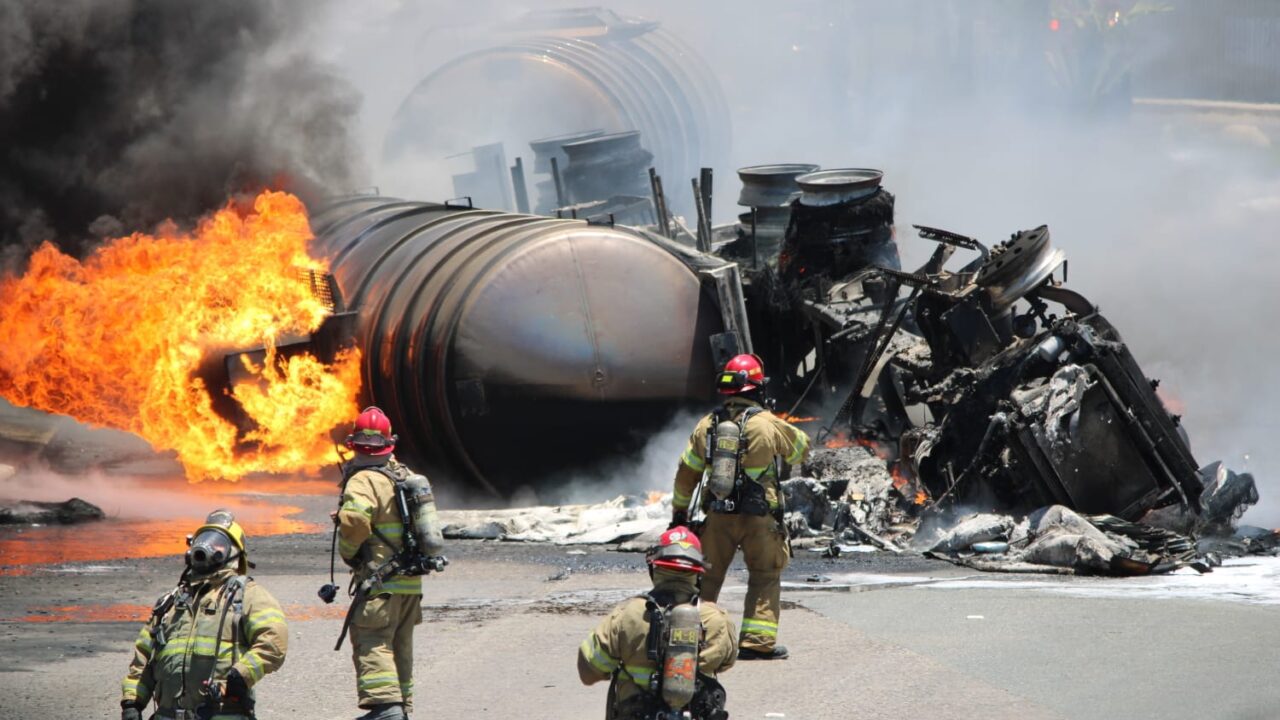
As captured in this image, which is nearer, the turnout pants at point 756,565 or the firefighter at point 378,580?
the firefighter at point 378,580

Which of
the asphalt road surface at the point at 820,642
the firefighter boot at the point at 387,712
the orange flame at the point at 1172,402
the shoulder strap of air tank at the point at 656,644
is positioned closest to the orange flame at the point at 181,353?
the asphalt road surface at the point at 820,642

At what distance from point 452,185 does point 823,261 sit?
52.8 ft

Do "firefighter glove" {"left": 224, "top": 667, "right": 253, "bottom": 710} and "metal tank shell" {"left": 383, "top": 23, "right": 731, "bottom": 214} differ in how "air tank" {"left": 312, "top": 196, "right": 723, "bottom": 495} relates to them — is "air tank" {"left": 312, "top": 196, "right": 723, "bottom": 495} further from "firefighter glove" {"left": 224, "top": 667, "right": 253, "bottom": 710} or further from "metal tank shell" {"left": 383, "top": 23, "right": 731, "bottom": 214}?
"metal tank shell" {"left": 383, "top": 23, "right": 731, "bottom": 214}

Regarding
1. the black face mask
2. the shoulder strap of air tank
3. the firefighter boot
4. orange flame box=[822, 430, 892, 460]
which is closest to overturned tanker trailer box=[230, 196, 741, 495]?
orange flame box=[822, 430, 892, 460]

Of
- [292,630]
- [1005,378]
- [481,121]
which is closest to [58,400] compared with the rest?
[292,630]

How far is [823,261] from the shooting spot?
1481 centimetres

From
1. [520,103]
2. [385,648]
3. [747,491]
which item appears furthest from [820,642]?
[520,103]

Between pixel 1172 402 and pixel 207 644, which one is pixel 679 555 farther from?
pixel 1172 402

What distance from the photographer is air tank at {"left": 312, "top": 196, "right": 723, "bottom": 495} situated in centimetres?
1281

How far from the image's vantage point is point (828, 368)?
14258 mm

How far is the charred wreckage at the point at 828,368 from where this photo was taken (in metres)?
11.2

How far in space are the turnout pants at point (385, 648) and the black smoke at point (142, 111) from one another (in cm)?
1027

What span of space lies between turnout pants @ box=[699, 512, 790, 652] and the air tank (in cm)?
490

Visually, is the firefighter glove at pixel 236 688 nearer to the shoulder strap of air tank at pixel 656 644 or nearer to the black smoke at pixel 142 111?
the shoulder strap of air tank at pixel 656 644
